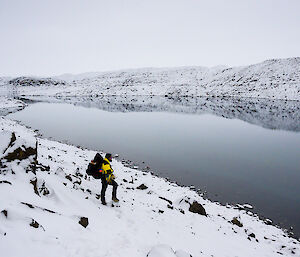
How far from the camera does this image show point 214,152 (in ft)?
84.2

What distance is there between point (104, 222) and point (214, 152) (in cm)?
1910

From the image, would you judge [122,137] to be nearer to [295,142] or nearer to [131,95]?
[295,142]

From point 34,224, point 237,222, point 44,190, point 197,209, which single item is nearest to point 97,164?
point 44,190

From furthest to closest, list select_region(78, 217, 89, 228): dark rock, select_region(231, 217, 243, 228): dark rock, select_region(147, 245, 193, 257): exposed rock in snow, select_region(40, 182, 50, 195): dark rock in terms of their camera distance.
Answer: select_region(231, 217, 243, 228): dark rock → select_region(40, 182, 50, 195): dark rock → select_region(78, 217, 89, 228): dark rock → select_region(147, 245, 193, 257): exposed rock in snow

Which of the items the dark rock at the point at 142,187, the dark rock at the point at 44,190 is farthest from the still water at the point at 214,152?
the dark rock at the point at 44,190

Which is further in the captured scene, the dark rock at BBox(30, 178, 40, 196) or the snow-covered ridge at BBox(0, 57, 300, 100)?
the snow-covered ridge at BBox(0, 57, 300, 100)

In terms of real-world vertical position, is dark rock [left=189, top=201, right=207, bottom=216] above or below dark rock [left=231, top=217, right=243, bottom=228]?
above

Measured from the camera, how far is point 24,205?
7152mm

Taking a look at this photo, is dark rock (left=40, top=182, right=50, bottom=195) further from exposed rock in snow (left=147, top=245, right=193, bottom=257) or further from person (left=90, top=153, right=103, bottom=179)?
exposed rock in snow (left=147, top=245, right=193, bottom=257)

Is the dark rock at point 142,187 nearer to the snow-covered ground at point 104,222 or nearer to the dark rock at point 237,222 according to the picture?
the snow-covered ground at point 104,222

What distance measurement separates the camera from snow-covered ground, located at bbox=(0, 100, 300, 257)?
20.8 feet

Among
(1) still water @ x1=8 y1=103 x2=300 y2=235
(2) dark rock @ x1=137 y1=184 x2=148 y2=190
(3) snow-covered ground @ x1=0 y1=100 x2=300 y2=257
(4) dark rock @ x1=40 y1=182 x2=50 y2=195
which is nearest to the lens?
(3) snow-covered ground @ x1=0 y1=100 x2=300 y2=257

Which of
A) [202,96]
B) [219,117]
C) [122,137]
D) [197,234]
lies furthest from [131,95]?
[197,234]

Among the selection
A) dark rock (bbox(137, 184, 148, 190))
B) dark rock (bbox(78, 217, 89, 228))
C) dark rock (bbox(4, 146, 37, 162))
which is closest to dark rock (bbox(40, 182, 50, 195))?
dark rock (bbox(4, 146, 37, 162))
